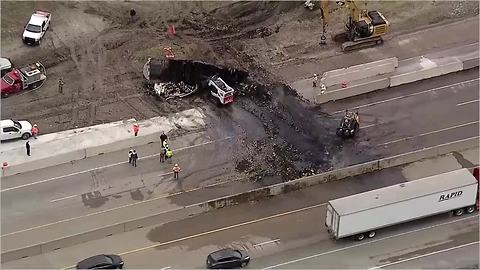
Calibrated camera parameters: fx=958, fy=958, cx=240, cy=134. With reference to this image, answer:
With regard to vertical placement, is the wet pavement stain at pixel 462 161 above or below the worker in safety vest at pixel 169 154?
above

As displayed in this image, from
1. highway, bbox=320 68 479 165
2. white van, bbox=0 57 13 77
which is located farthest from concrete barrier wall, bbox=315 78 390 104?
white van, bbox=0 57 13 77

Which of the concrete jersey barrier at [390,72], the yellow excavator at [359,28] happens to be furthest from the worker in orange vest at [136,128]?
the yellow excavator at [359,28]

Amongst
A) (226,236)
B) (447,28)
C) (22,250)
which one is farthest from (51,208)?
(447,28)

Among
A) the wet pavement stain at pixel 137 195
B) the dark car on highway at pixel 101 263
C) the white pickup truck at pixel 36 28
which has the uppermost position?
the white pickup truck at pixel 36 28

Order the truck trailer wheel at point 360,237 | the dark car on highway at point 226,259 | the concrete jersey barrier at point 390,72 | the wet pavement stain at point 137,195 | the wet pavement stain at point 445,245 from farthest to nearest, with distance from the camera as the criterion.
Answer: the concrete jersey barrier at point 390,72 → the wet pavement stain at point 137,195 → the truck trailer wheel at point 360,237 → the wet pavement stain at point 445,245 → the dark car on highway at point 226,259

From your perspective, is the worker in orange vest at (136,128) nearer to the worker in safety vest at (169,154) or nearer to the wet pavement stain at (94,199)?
the worker in safety vest at (169,154)

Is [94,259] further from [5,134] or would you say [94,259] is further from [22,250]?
[5,134]

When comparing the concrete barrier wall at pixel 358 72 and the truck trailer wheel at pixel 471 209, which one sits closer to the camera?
the truck trailer wheel at pixel 471 209

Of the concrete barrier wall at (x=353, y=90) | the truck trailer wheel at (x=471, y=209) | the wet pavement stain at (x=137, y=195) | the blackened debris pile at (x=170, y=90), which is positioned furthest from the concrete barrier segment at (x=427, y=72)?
the wet pavement stain at (x=137, y=195)

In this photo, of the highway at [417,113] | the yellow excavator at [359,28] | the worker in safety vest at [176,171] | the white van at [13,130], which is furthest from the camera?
the yellow excavator at [359,28]
